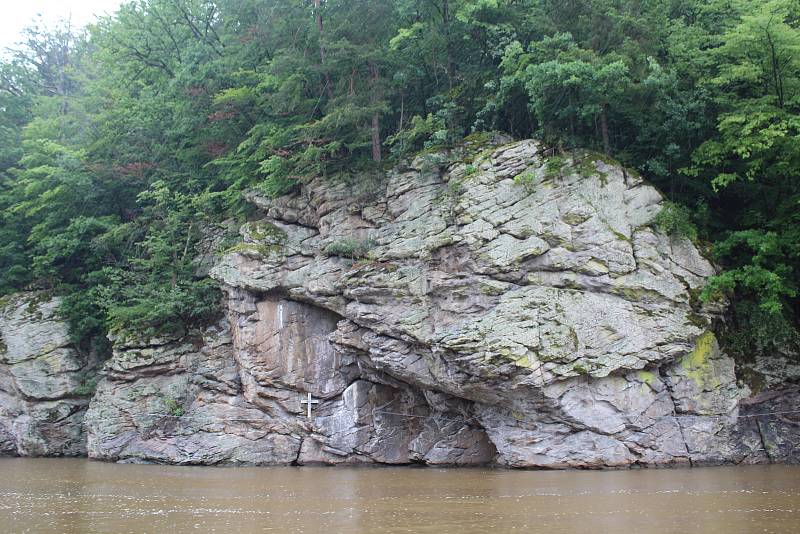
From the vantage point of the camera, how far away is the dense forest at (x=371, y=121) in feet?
56.5

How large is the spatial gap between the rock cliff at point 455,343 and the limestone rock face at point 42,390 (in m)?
0.62

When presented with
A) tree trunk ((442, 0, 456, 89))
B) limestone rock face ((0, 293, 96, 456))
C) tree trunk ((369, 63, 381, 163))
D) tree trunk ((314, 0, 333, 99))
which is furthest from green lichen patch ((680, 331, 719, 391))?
limestone rock face ((0, 293, 96, 456))

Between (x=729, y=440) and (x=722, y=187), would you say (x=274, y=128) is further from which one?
(x=729, y=440)

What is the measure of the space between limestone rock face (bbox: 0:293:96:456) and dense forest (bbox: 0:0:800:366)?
118 cm

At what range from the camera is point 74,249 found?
84.1 feet

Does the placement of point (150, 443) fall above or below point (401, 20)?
below

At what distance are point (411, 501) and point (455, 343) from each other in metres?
5.62

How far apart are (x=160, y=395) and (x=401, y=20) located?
1472 cm

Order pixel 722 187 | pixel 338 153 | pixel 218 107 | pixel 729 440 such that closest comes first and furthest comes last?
pixel 729 440 → pixel 722 187 → pixel 338 153 → pixel 218 107

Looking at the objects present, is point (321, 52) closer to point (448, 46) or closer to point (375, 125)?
point (375, 125)

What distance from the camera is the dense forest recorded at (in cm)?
1722

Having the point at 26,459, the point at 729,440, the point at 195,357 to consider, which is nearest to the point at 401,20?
the point at 195,357

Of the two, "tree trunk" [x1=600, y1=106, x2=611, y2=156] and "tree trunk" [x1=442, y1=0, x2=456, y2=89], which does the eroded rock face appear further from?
"tree trunk" [x1=442, y1=0, x2=456, y2=89]

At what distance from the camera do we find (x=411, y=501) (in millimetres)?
11461
